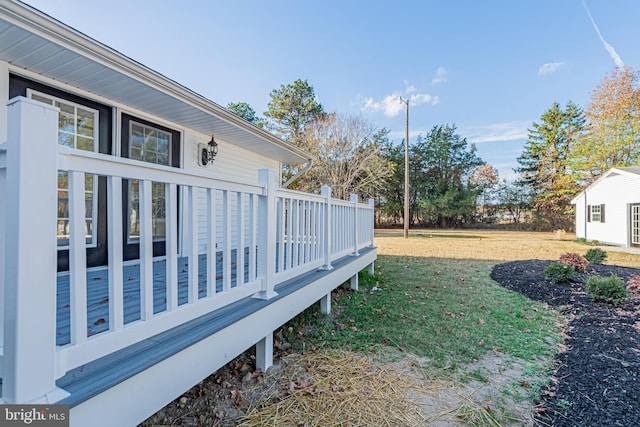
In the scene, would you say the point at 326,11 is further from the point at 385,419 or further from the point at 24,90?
the point at 385,419

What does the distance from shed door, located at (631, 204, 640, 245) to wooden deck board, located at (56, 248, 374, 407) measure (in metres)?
15.5

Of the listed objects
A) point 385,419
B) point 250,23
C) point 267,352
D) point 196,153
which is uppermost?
point 250,23

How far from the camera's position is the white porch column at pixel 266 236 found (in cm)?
237

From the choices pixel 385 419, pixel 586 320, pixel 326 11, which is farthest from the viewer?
pixel 326 11

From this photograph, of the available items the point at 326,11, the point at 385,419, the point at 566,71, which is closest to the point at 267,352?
the point at 385,419

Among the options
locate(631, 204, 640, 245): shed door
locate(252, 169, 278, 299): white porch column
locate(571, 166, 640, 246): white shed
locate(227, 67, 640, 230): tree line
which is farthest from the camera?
locate(227, 67, 640, 230): tree line

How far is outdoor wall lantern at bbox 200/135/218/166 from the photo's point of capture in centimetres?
543

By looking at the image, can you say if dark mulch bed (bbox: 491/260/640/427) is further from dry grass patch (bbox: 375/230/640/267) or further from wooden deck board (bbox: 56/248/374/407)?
dry grass patch (bbox: 375/230/640/267)

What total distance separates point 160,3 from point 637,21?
16.2m

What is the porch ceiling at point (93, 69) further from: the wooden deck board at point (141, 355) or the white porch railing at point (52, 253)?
the wooden deck board at point (141, 355)

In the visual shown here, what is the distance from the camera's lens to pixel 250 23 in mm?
9688

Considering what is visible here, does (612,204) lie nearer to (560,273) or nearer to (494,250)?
(494,250)

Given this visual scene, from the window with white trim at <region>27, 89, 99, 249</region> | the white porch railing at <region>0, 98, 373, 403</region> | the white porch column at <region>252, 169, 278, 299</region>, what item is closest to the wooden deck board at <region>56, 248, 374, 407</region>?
the white porch railing at <region>0, 98, 373, 403</region>

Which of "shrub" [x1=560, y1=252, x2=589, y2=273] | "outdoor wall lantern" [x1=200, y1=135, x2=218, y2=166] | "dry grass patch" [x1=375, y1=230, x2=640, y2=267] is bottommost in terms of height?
"dry grass patch" [x1=375, y1=230, x2=640, y2=267]
